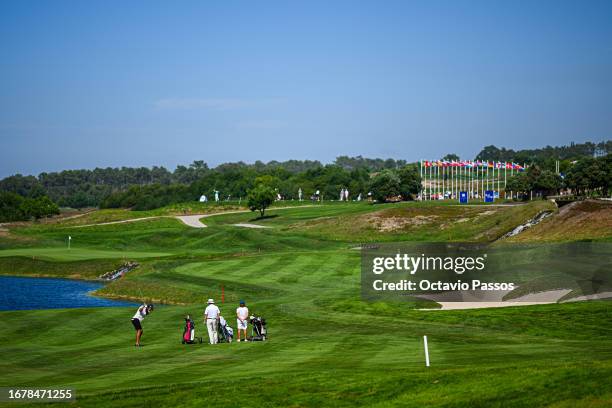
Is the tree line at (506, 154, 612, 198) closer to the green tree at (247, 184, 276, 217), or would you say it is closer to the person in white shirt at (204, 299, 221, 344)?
the green tree at (247, 184, 276, 217)

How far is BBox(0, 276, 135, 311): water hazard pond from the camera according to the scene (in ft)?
201

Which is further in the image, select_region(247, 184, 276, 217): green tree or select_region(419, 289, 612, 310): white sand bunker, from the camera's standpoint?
select_region(247, 184, 276, 217): green tree

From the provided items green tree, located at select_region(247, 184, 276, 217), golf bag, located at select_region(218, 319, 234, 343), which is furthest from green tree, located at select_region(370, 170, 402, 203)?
golf bag, located at select_region(218, 319, 234, 343)

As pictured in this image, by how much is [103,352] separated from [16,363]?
11.5ft

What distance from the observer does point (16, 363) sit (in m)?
28.6

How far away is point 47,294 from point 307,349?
43330 millimetres

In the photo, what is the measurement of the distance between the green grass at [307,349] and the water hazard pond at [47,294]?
9.64ft

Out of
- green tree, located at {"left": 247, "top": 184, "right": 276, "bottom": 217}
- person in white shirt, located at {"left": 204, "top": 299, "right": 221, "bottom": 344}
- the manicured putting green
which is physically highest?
green tree, located at {"left": 247, "top": 184, "right": 276, "bottom": 217}

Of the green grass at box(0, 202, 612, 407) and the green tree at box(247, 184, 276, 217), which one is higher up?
the green tree at box(247, 184, 276, 217)

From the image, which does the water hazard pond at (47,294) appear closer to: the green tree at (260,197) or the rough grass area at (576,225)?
the rough grass area at (576,225)

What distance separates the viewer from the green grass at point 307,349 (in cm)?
1978

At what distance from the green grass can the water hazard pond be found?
9.64 ft

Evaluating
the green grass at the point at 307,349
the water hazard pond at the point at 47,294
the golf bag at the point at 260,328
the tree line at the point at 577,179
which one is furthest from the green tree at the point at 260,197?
the golf bag at the point at 260,328

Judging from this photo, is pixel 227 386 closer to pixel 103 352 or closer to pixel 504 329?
pixel 103 352
